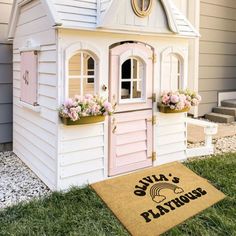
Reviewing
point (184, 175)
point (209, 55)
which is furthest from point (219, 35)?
point (184, 175)

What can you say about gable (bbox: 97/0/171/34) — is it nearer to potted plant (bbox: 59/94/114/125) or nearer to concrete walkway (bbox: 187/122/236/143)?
potted plant (bbox: 59/94/114/125)

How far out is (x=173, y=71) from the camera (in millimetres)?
4152

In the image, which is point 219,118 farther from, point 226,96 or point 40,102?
point 40,102

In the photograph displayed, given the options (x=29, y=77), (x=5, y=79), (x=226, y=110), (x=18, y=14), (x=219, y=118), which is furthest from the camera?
(x=226, y=110)

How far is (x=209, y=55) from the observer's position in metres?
7.04

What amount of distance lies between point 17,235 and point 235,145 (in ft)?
12.4

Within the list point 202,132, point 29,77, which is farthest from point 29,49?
point 202,132

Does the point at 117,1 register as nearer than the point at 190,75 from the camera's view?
Yes

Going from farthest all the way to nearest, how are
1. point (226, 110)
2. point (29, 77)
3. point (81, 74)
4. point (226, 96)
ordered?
1. point (226, 96)
2. point (226, 110)
3. point (29, 77)
4. point (81, 74)

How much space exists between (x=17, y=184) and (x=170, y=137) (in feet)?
6.31

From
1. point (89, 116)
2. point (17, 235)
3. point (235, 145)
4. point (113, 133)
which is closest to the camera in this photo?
point (17, 235)

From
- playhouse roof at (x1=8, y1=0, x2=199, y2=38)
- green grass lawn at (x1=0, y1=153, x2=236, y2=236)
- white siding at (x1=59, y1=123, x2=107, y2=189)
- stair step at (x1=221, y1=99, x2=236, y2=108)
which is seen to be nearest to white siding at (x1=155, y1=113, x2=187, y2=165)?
white siding at (x1=59, y1=123, x2=107, y2=189)

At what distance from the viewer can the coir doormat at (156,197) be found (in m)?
2.79

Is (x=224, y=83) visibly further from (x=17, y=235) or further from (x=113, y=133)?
(x=17, y=235)
